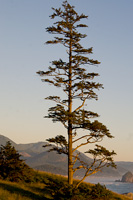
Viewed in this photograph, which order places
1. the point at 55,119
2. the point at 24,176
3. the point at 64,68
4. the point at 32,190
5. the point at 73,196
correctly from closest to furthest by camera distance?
the point at 73,196 → the point at 55,119 → the point at 64,68 → the point at 32,190 → the point at 24,176

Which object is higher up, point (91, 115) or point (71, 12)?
point (71, 12)

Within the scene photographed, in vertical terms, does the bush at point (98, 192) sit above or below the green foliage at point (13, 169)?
below

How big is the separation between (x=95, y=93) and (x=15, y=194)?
994 cm

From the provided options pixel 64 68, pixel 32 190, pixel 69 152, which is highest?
pixel 64 68

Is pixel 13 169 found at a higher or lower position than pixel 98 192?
higher

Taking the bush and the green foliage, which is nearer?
the bush

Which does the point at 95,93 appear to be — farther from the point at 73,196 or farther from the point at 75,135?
the point at 73,196

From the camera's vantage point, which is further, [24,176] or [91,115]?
[24,176]

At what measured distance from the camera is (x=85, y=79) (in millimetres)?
24766

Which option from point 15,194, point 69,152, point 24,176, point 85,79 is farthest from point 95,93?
point 24,176

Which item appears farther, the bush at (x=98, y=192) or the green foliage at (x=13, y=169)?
the green foliage at (x=13, y=169)

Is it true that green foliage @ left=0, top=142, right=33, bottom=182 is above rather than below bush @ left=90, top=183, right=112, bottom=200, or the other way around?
above

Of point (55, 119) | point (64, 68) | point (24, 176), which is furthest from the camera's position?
point (24, 176)

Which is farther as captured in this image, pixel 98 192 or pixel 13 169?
pixel 13 169
